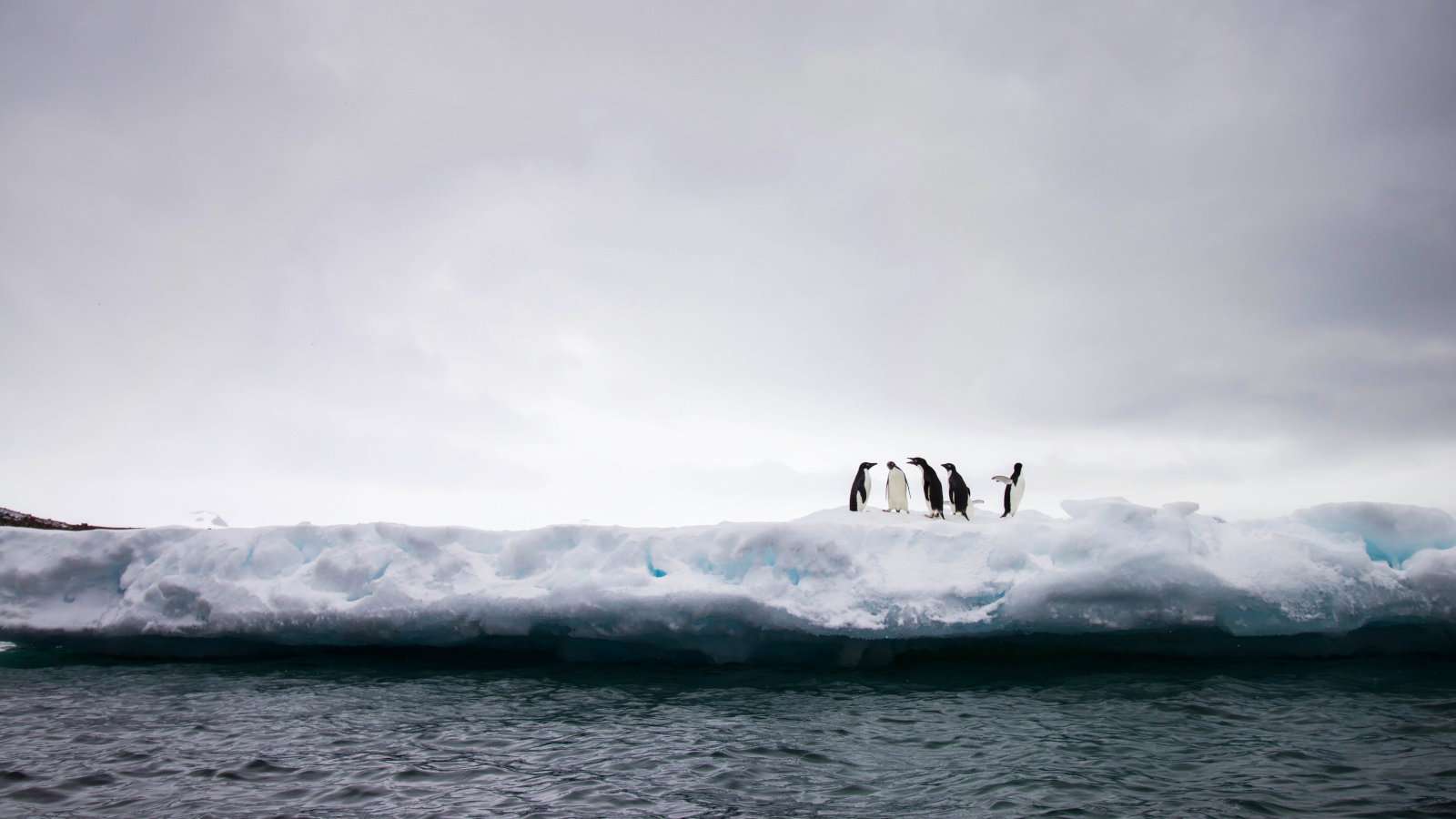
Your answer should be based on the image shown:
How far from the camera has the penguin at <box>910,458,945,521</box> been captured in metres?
11.8

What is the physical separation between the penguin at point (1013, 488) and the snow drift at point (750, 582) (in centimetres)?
441

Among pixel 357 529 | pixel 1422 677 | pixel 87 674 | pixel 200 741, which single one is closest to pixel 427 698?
pixel 200 741

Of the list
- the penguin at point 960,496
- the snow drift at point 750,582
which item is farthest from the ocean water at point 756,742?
the penguin at point 960,496

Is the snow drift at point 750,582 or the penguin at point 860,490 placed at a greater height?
the penguin at point 860,490

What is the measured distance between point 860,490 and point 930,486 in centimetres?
96

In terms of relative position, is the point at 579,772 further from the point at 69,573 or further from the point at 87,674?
the point at 69,573

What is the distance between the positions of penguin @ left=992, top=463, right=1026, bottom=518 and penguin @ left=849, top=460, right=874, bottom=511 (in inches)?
76.1

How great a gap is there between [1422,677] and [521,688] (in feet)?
23.2

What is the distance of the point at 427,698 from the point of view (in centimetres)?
684

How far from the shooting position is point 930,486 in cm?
1202

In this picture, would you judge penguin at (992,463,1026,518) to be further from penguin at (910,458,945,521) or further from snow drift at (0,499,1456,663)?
snow drift at (0,499,1456,663)

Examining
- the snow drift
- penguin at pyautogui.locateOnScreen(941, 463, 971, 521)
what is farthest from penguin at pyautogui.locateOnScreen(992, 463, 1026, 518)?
the snow drift

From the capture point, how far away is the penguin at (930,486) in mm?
11766

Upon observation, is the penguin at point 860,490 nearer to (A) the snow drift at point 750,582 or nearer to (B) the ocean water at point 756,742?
(A) the snow drift at point 750,582
